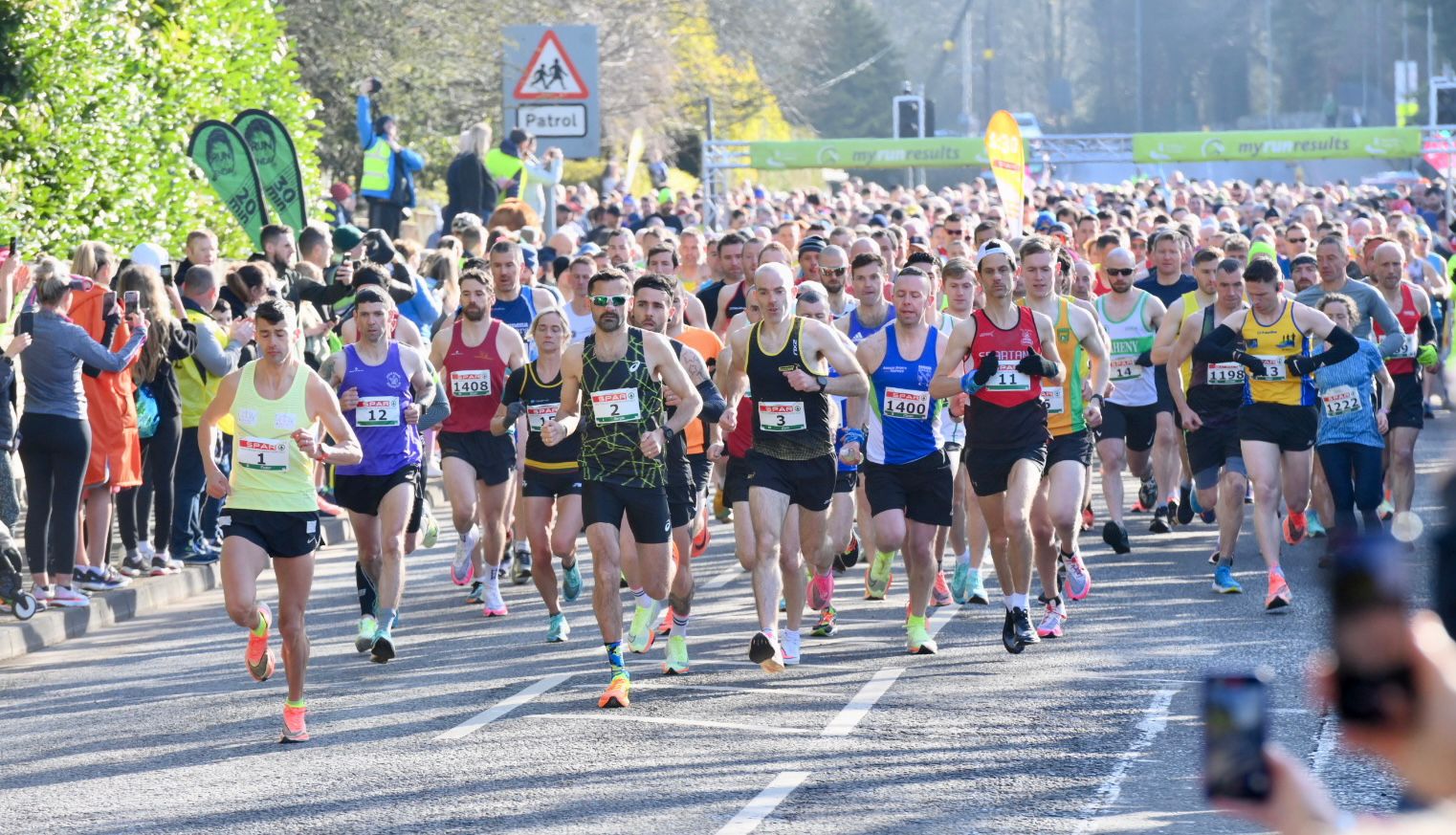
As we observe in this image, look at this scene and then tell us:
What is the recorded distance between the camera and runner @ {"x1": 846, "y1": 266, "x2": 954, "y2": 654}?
10719 mm

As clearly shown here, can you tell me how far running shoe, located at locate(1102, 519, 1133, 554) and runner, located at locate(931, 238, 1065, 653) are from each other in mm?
3318

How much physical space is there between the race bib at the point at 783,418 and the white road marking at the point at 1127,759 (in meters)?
2.01

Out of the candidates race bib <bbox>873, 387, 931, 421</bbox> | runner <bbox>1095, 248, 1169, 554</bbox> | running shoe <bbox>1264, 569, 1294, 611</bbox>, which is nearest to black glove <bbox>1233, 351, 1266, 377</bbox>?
running shoe <bbox>1264, 569, 1294, 611</bbox>

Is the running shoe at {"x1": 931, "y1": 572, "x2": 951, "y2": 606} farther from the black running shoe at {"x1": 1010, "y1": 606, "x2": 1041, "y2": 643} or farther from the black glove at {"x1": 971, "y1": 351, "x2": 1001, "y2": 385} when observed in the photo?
the black glove at {"x1": 971, "y1": 351, "x2": 1001, "y2": 385}

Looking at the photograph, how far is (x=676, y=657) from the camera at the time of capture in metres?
10.3

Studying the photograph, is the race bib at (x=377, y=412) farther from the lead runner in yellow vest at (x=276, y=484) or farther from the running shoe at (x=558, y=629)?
the lead runner in yellow vest at (x=276, y=484)

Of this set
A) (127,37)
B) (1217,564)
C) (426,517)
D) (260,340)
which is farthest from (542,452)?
(127,37)

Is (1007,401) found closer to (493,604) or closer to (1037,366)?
(1037,366)

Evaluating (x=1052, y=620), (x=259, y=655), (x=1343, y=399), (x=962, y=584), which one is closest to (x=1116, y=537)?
(x=962, y=584)

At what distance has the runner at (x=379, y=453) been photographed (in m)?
10.7

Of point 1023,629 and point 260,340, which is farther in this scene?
point 1023,629

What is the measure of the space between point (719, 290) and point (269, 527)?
6.58 m

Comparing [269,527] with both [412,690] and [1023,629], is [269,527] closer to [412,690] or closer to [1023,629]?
[412,690]

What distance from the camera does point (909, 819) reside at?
24.0 feet
